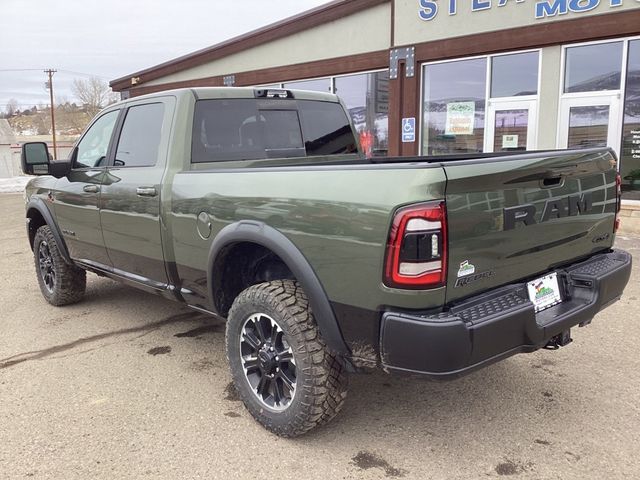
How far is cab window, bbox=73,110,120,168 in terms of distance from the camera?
464 centimetres

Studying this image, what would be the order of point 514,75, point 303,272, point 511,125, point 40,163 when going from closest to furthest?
point 303,272 < point 40,163 < point 514,75 < point 511,125

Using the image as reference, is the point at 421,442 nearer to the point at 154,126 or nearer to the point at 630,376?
the point at 630,376

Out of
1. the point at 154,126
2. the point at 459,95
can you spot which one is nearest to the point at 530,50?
the point at 459,95

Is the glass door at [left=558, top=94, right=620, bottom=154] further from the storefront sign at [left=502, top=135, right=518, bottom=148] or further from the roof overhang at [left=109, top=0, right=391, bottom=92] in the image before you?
the roof overhang at [left=109, top=0, right=391, bottom=92]

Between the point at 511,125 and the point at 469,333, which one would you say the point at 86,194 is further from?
the point at 511,125

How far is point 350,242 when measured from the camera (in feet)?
8.41

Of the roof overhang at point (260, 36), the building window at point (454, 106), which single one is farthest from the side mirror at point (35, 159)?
the roof overhang at point (260, 36)

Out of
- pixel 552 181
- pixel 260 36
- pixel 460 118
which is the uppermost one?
pixel 260 36

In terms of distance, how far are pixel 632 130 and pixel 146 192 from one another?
7.93m

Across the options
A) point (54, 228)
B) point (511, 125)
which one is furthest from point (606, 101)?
point (54, 228)

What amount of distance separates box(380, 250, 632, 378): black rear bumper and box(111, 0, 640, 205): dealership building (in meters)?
7.34

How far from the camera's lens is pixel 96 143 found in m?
4.84

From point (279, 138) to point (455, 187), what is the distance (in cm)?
212

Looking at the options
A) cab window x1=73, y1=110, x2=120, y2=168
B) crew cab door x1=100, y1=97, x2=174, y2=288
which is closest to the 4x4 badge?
crew cab door x1=100, y1=97, x2=174, y2=288
